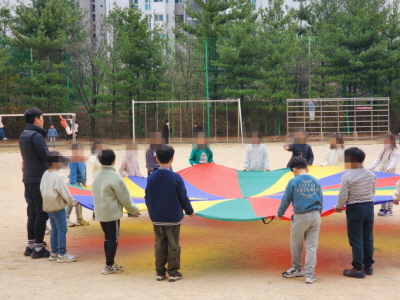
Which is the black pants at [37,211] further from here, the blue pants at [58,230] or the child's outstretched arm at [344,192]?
the child's outstretched arm at [344,192]

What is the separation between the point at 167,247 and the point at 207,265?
73cm

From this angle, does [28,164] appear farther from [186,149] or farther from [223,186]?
[186,149]

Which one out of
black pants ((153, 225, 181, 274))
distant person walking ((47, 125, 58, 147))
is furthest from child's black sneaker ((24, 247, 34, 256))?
distant person walking ((47, 125, 58, 147))

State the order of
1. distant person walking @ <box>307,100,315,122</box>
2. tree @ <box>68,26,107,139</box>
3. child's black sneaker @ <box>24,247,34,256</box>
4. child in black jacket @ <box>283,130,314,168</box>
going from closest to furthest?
1. child's black sneaker @ <box>24,247,34,256</box>
2. child in black jacket @ <box>283,130,314,168</box>
3. distant person walking @ <box>307,100,315,122</box>
4. tree @ <box>68,26,107,139</box>

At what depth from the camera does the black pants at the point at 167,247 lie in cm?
491

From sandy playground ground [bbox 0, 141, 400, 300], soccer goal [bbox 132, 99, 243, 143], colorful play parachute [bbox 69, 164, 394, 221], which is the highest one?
soccer goal [bbox 132, 99, 243, 143]

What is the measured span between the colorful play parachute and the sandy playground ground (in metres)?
Answer: 0.52

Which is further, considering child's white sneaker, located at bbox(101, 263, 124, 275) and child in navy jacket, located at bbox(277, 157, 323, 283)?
child's white sneaker, located at bbox(101, 263, 124, 275)

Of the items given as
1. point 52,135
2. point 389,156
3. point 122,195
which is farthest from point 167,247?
point 52,135

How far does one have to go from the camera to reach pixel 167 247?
5.04 m

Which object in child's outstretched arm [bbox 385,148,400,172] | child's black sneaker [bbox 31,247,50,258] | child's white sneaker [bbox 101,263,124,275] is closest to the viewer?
child's white sneaker [bbox 101,263,124,275]

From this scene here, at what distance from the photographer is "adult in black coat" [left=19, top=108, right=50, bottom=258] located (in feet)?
19.0

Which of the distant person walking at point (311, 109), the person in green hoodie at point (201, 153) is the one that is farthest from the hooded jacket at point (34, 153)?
the distant person walking at point (311, 109)

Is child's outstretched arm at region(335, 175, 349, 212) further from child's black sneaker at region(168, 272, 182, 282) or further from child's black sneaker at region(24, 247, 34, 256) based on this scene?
child's black sneaker at region(24, 247, 34, 256)
